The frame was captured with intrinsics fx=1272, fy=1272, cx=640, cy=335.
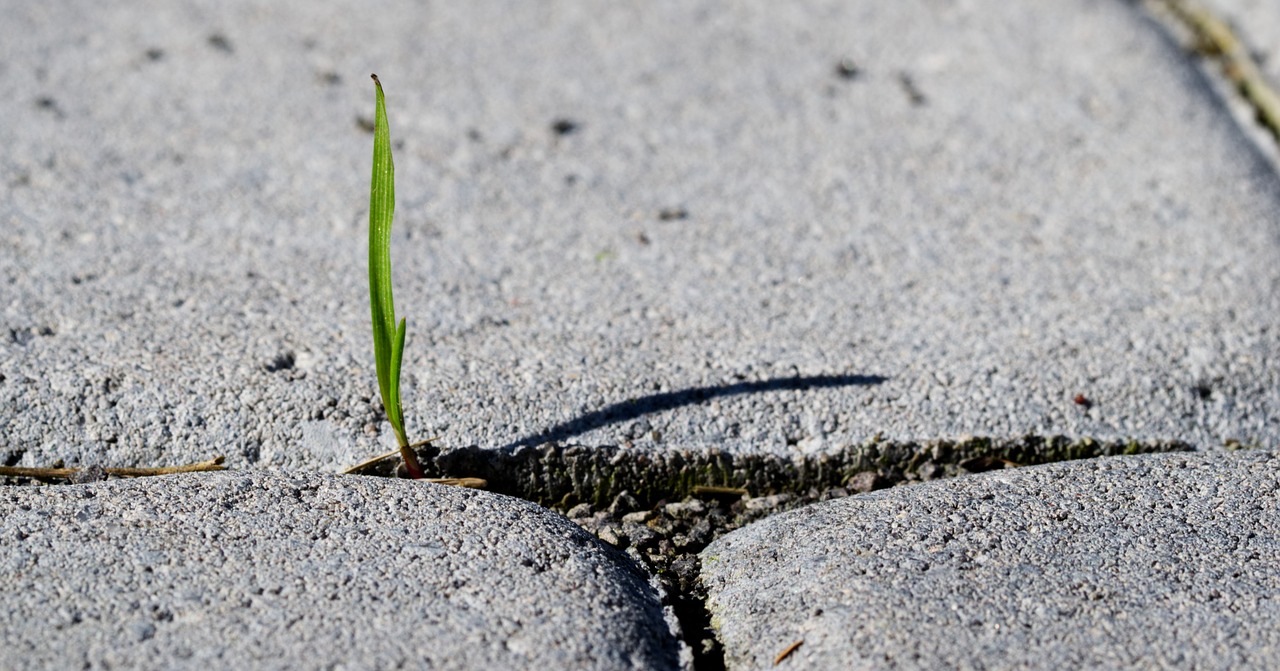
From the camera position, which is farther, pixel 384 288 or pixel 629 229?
pixel 629 229

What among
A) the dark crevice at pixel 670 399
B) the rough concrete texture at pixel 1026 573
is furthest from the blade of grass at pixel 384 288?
the rough concrete texture at pixel 1026 573

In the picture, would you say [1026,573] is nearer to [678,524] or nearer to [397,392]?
[678,524]

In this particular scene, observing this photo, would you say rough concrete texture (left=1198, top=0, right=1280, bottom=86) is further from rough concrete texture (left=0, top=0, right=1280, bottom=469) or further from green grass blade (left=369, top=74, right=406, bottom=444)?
green grass blade (left=369, top=74, right=406, bottom=444)

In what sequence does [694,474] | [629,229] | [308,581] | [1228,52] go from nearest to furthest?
1. [308,581]
2. [694,474]
3. [629,229]
4. [1228,52]

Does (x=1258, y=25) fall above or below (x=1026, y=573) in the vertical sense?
above

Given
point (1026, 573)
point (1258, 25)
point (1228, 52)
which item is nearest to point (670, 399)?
point (1026, 573)

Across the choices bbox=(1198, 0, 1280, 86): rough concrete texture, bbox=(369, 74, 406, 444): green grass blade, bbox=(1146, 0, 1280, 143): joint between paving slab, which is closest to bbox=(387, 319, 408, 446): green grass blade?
bbox=(369, 74, 406, 444): green grass blade

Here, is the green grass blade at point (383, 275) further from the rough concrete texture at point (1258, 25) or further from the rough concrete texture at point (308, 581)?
the rough concrete texture at point (1258, 25)
